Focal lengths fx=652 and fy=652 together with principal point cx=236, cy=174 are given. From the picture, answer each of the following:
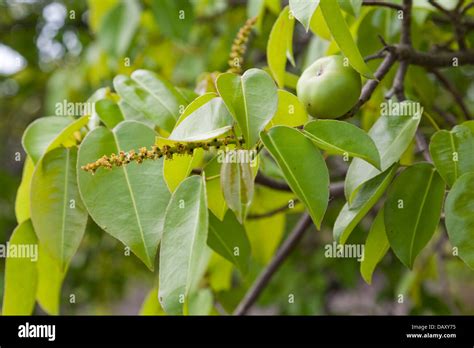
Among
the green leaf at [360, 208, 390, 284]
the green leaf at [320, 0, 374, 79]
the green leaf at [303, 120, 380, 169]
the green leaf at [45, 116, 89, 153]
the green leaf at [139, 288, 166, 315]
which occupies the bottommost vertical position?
the green leaf at [139, 288, 166, 315]

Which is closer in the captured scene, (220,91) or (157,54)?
(220,91)

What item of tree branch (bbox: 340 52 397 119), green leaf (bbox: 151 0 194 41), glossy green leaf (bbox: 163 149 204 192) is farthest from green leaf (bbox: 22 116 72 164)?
green leaf (bbox: 151 0 194 41)

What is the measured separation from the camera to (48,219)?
3.29ft

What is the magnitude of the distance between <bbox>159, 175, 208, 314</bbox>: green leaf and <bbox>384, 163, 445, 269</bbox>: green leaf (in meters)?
0.29

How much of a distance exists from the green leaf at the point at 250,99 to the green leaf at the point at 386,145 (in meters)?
0.18

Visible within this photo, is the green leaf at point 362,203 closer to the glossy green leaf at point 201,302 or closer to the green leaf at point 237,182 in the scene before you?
the green leaf at point 237,182

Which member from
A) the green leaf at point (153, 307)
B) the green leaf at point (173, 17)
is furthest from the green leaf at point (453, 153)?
the green leaf at point (173, 17)

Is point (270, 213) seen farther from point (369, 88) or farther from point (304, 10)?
point (304, 10)

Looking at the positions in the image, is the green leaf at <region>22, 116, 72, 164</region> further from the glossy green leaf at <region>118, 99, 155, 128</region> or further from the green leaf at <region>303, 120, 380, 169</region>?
the green leaf at <region>303, 120, 380, 169</region>

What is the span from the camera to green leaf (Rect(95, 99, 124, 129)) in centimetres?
106

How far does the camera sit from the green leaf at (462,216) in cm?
86
